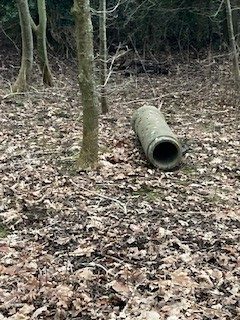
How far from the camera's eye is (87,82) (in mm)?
7012

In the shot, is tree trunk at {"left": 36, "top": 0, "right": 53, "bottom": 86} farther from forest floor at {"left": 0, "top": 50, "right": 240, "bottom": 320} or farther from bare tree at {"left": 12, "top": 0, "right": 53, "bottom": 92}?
forest floor at {"left": 0, "top": 50, "right": 240, "bottom": 320}

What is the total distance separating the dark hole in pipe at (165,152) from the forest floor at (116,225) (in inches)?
9.4

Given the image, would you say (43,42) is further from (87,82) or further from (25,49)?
(87,82)

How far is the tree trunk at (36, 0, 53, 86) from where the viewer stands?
13.2 meters

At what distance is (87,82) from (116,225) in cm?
233

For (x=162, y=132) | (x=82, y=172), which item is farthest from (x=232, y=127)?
(x=82, y=172)

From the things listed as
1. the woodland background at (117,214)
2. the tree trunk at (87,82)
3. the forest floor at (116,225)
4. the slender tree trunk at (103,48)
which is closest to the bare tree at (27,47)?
the woodland background at (117,214)

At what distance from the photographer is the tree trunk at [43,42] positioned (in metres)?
13.2

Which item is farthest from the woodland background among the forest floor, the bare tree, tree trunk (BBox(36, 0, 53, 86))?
tree trunk (BBox(36, 0, 53, 86))

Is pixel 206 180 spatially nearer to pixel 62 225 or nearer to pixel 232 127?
pixel 62 225

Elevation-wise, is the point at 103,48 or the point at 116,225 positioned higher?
the point at 103,48

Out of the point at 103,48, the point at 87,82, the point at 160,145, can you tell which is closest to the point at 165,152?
the point at 160,145

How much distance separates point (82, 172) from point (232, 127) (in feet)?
14.2

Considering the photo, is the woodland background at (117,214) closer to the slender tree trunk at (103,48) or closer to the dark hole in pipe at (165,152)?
the dark hole in pipe at (165,152)
